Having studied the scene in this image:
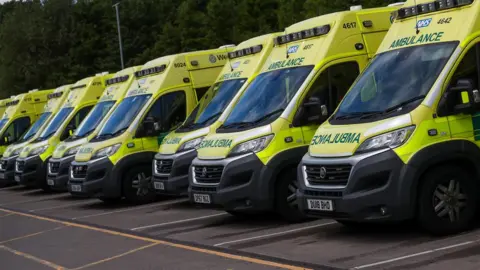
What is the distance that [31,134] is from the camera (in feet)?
77.9

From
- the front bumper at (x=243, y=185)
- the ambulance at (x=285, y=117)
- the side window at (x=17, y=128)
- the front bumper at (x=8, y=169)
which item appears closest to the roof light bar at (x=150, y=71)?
the ambulance at (x=285, y=117)

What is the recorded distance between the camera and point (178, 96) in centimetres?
1612

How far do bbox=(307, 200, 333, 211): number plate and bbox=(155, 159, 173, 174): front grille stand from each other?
4.78m

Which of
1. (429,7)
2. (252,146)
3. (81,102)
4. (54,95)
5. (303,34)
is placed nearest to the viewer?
(429,7)

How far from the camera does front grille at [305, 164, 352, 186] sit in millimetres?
9250

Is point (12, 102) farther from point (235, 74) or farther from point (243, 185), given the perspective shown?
point (243, 185)

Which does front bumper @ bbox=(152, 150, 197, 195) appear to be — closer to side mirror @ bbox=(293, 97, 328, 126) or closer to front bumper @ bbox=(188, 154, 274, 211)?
front bumper @ bbox=(188, 154, 274, 211)

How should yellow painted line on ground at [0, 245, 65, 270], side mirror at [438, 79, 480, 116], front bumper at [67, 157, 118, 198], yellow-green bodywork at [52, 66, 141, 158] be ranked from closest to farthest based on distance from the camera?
1. side mirror at [438, 79, 480, 116]
2. yellow painted line on ground at [0, 245, 65, 270]
3. front bumper at [67, 157, 118, 198]
4. yellow-green bodywork at [52, 66, 141, 158]

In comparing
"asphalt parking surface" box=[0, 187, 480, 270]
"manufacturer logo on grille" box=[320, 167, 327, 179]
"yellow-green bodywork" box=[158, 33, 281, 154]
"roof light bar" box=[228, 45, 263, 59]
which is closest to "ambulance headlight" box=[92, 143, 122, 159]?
"asphalt parking surface" box=[0, 187, 480, 270]

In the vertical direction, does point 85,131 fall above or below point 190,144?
above

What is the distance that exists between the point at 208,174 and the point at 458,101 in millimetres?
3926

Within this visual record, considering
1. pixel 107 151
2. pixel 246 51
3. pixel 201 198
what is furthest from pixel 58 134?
pixel 201 198

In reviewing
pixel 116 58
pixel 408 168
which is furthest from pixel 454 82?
pixel 116 58

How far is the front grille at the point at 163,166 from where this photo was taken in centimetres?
1405
